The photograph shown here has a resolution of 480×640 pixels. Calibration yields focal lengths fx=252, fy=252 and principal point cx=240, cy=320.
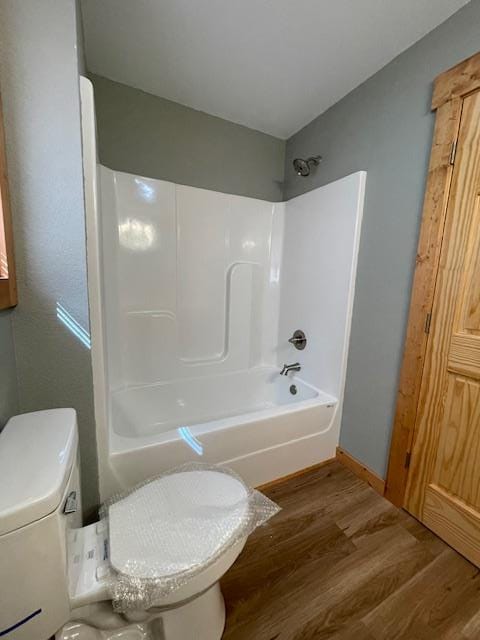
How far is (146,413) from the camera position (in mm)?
1786

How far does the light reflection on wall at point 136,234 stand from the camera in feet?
5.52

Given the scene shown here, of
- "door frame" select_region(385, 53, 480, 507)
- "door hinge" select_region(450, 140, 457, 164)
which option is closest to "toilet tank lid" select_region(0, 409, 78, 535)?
"door frame" select_region(385, 53, 480, 507)

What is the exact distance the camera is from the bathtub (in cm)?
117

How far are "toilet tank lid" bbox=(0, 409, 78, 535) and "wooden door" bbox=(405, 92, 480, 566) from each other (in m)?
1.45

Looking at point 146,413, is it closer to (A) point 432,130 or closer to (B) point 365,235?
(B) point 365,235

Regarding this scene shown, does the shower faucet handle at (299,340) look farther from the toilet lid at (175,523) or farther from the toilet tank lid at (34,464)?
the toilet tank lid at (34,464)

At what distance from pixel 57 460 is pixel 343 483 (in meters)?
1.53

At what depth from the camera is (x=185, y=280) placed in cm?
189

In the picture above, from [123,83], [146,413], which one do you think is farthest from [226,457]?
[123,83]

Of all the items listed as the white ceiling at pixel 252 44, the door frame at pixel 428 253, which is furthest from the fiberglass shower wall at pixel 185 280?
the door frame at pixel 428 253

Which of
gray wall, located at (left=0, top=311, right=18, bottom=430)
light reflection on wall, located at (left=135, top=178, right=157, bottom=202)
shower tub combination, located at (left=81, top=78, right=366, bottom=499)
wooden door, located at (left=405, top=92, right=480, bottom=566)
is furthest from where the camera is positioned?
light reflection on wall, located at (left=135, top=178, right=157, bottom=202)

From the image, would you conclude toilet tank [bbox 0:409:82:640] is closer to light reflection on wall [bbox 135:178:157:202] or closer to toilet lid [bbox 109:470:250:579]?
toilet lid [bbox 109:470:250:579]

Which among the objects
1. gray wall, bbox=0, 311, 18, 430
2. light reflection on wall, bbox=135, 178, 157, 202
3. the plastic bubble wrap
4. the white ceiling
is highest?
the white ceiling

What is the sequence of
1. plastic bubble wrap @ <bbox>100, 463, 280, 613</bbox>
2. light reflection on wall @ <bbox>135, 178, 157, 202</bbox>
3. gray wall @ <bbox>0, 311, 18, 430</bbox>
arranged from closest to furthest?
plastic bubble wrap @ <bbox>100, 463, 280, 613</bbox>
gray wall @ <bbox>0, 311, 18, 430</bbox>
light reflection on wall @ <bbox>135, 178, 157, 202</bbox>
